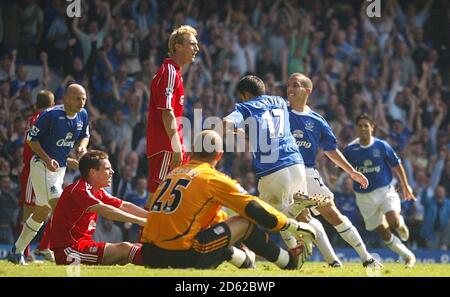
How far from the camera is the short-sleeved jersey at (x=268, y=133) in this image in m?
10.9

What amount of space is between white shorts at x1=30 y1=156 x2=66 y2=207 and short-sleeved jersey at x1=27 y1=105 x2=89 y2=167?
7.0 inches

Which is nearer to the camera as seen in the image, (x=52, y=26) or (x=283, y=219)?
(x=283, y=219)

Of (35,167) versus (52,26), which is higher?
(52,26)

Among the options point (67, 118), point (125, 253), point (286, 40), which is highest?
point (286, 40)

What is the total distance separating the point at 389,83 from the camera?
20984 mm

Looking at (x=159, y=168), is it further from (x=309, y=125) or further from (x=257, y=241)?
(x=309, y=125)

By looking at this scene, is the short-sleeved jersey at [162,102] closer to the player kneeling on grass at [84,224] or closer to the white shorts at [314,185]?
the player kneeling on grass at [84,224]

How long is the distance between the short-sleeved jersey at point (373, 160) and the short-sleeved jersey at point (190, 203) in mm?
6395

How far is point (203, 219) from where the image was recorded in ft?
30.8

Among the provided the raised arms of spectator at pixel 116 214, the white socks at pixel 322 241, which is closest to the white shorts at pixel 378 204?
the white socks at pixel 322 241

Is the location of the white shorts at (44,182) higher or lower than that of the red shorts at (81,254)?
higher
